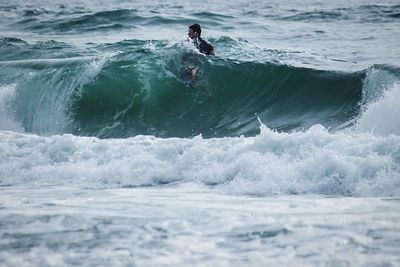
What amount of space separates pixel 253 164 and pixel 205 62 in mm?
5333

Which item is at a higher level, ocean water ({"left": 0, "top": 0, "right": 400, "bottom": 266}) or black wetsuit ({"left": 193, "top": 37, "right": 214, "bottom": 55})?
black wetsuit ({"left": 193, "top": 37, "right": 214, "bottom": 55})

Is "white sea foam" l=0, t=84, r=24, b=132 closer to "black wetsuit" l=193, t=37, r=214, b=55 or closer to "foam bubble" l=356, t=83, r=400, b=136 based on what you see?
"black wetsuit" l=193, t=37, r=214, b=55

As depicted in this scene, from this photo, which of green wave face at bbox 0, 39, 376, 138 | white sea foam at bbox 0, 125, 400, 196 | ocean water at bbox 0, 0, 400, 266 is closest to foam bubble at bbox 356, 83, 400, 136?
ocean water at bbox 0, 0, 400, 266

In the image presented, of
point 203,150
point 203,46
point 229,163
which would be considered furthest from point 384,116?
point 203,46

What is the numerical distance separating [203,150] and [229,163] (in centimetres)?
51

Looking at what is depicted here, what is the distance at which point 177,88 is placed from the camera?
11.5 meters

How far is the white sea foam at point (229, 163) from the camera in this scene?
6.16 metres

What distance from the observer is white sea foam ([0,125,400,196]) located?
243 inches

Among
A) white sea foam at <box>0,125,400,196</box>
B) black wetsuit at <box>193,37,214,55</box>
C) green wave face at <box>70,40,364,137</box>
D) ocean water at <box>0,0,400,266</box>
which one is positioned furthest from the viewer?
black wetsuit at <box>193,37,214,55</box>

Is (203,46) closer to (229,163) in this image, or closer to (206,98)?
(206,98)

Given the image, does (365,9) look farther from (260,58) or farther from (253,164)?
(253,164)

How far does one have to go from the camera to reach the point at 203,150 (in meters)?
7.31

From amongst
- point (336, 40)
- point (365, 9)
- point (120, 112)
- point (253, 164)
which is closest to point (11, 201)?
point (253, 164)

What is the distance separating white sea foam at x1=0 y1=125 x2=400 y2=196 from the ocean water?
2 cm
